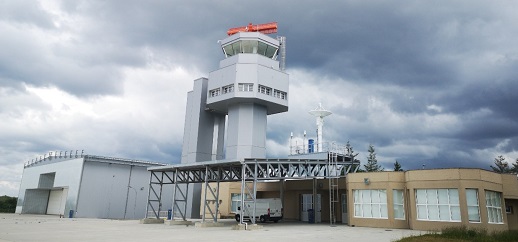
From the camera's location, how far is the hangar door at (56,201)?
2240 inches

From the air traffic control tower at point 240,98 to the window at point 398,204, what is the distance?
16549mm

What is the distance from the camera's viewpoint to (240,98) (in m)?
39.3

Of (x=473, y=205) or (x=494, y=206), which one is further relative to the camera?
(x=494, y=206)

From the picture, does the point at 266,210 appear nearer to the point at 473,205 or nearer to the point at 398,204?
the point at 398,204

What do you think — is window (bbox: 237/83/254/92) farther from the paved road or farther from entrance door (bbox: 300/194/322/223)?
the paved road

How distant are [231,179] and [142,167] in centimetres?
2536

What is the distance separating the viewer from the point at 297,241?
1720cm

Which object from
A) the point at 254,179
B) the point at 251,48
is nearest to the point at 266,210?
the point at 254,179

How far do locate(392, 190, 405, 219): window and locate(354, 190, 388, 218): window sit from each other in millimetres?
704

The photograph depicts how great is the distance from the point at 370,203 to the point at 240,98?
1753 centimetres

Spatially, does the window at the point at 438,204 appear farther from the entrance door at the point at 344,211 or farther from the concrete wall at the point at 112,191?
the concrete wall at the point at 112,191

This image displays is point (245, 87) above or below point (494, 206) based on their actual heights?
above

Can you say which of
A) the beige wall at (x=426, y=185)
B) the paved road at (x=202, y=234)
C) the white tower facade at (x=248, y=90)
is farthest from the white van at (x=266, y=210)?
the paved road at (x=202, y=234)

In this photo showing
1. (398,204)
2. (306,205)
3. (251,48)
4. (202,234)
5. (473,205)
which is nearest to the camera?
(202,234)
